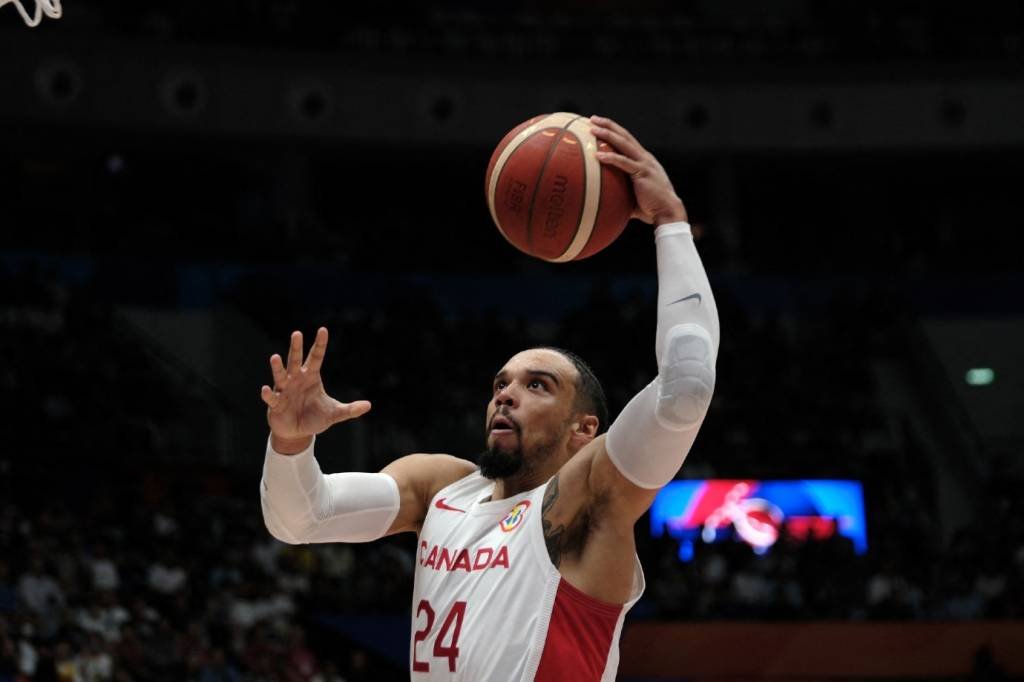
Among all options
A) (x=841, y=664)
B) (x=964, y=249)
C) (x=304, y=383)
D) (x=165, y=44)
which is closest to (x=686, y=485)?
(x=841, y=664)

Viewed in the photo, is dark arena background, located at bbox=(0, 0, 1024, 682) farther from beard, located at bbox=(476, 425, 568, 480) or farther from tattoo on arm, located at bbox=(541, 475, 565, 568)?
tattoo on arm, located at bbox=(541, 475, 565, 568)

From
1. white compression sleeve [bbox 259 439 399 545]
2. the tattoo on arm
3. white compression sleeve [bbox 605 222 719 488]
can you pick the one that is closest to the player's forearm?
white compression sleeve [bbox 605 222 719 488]

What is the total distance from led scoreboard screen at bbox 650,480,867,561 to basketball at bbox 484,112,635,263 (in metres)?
13.9

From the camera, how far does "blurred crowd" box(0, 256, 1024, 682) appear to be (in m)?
11.6

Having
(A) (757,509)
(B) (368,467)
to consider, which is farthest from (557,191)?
(A) (757,509)

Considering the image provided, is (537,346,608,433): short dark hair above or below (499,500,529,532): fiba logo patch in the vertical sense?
above

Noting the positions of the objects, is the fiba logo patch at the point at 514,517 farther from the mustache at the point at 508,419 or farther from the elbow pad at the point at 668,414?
the elbow pad at the point at 668,414

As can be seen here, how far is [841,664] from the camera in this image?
47.5 ft

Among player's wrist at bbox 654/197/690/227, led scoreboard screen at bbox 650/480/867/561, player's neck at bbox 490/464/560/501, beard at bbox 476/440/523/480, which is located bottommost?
led scoreboard screen at bbox 650/480/867/561

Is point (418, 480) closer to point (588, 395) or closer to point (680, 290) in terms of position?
point (588, 395)

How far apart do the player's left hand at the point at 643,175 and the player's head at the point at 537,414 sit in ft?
1.96

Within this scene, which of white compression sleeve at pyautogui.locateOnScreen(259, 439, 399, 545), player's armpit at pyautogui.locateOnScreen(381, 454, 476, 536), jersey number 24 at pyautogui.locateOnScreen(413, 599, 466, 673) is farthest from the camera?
player's armpit at pyautogui.locateOnScreen(381, 454, 476, 536)

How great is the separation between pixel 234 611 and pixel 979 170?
17088mm

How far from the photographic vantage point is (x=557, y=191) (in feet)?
12.7
